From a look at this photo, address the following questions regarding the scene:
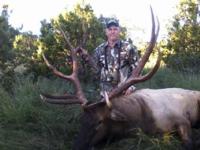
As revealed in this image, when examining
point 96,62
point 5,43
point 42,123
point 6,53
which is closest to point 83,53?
point 96,62

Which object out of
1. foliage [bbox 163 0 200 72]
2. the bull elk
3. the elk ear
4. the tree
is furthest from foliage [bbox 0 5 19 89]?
foliage [bbox 163 0 200 72]

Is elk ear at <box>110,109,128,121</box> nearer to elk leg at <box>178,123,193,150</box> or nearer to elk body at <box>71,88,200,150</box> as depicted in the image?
elk body at <box>71,88,200,150</box>

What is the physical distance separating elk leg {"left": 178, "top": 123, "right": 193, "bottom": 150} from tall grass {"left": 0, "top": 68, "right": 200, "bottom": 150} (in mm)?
87

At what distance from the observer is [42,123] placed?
7.00 metres

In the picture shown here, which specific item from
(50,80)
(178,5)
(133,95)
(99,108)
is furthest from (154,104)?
(178,5)

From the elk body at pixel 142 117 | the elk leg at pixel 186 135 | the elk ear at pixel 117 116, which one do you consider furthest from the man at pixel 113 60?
the elk leg at pixel 186 135

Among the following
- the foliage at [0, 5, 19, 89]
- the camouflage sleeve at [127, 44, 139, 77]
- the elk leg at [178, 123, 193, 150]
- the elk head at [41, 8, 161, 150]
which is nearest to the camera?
the elk head at [41, 8, 161, 150]

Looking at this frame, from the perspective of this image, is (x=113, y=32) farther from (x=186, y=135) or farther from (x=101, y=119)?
(x=186, y=135)

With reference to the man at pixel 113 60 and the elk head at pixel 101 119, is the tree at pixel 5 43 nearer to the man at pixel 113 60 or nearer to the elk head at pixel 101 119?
the man at pixel 113 60

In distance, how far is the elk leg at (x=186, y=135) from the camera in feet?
20.2

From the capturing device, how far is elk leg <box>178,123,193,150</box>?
6.16 meters

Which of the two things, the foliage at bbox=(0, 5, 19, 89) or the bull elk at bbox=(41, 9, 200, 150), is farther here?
the foliage at bbox=(0, 5, 19, 89)

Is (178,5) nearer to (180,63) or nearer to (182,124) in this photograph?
(180,63)

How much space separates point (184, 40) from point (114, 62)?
4.39 metres
